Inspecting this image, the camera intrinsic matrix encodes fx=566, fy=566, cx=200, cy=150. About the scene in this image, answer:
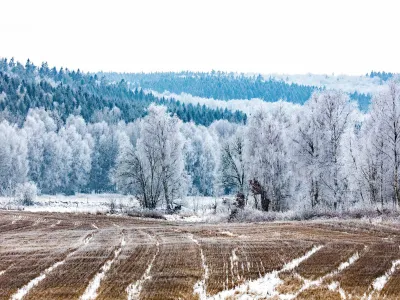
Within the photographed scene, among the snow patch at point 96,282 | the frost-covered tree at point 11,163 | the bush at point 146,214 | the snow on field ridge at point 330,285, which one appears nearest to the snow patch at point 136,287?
the snow patch at point 96,282

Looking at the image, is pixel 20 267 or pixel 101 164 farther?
pixel 101 164

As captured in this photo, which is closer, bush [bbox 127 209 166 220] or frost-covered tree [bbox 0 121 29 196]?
bush [bbox 127 209 166 220]

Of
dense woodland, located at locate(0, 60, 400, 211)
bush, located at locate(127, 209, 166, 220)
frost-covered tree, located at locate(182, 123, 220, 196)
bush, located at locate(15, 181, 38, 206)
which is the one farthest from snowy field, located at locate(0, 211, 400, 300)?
frost-covered tree, located at locate(182, 123, 220, 196)

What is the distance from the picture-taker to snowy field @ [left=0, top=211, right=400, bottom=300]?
62.2 feet

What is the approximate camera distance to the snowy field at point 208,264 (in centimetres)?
1897

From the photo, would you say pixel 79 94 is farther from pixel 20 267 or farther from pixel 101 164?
pixel 20 267

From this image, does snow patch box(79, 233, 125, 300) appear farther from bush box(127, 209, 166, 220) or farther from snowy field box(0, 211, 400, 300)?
bush box(127, 209, 166, 220)

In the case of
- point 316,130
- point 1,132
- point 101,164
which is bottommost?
point 101,164

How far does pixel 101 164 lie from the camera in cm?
13175

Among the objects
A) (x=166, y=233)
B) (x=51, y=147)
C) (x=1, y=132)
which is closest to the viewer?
(x=166, y=233)

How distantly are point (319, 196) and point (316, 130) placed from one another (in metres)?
6.51

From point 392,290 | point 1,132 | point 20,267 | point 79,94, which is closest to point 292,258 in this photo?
point 392,290

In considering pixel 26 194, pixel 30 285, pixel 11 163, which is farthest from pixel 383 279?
pixel 11 163

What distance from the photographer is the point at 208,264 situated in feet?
78.1
